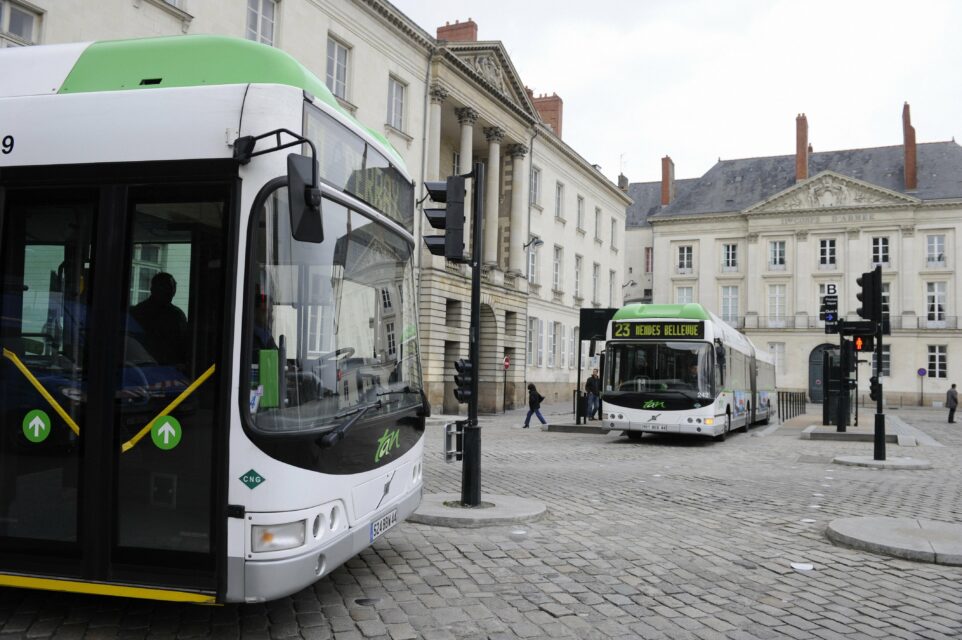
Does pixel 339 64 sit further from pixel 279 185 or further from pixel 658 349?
pixel 279 185

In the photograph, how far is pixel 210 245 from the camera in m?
4.26

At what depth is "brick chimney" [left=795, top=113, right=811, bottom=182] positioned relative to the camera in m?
63.5

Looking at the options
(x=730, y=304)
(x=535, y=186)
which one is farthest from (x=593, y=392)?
(x=730, y=304)

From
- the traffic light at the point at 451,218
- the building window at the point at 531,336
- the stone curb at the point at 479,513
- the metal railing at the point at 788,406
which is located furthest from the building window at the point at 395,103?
the stone curb at the point at 479,513

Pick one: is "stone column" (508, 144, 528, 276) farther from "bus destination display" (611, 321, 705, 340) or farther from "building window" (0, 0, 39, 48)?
"building window" (0, 0, 39, 48)

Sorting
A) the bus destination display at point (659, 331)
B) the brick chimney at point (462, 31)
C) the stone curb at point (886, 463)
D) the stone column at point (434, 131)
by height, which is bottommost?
the stone curb at point (886, 463)

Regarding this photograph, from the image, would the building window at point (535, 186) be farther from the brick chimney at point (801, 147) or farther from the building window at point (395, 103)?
the brick chimney at point (801, 147)

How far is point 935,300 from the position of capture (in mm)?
58469

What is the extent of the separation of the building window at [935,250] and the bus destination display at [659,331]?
49170 millimetres

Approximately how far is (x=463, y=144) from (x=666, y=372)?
16485mm

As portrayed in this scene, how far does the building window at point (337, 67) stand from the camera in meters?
24.8

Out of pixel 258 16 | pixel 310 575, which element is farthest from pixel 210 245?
pixel 258 16

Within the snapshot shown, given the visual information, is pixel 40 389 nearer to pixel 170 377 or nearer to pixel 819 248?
pixel 170 377

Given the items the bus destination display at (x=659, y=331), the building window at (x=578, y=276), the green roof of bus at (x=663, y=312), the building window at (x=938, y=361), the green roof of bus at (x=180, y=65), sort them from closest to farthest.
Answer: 1. the green roof of bus at (x=180, y=65)
2. the bus destination display at (x=659, y=331)
3. the green roof of bus at (x=663, y=312)
4. the building window at (x=578, y=276)
5. the building window at (x=938, y=361)
